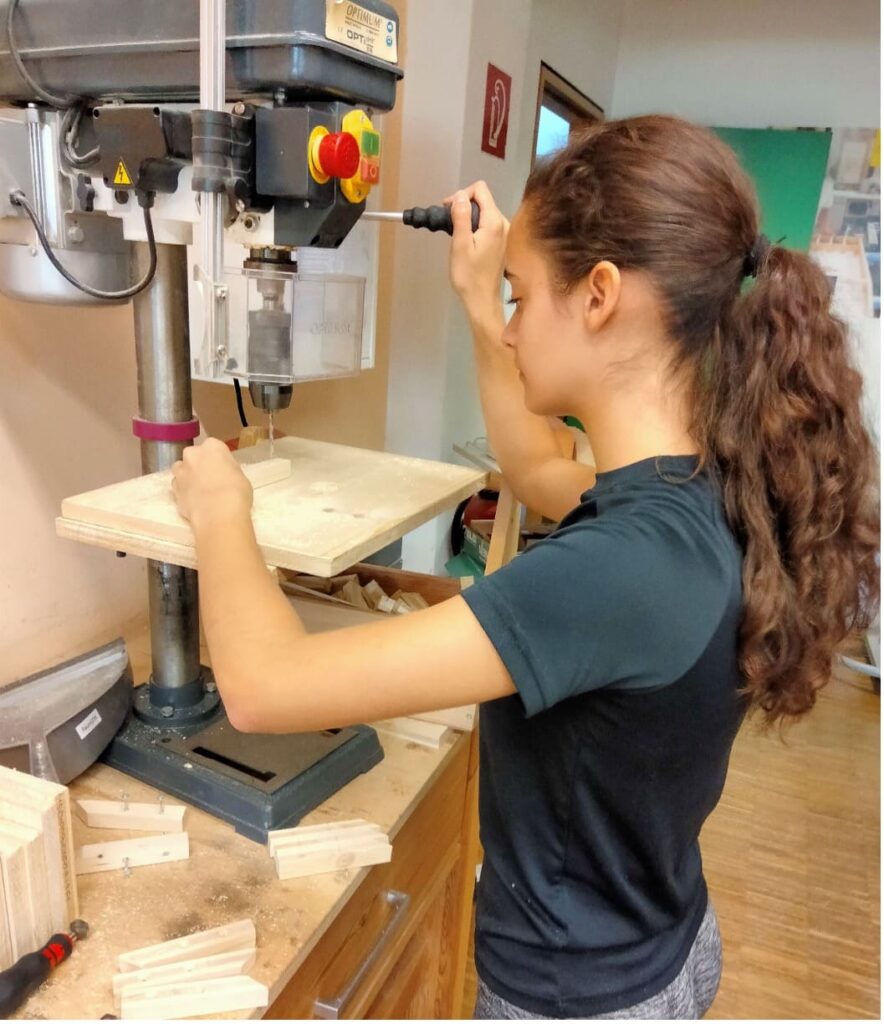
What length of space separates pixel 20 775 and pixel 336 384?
3.45ft

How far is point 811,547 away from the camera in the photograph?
2.11ft

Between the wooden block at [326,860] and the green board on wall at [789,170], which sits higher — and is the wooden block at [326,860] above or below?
below

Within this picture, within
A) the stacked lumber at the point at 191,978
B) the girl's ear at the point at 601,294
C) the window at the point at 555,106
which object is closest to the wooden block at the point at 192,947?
the stacked lumber at the point at 191,978

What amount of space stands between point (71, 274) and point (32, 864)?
0.53 m

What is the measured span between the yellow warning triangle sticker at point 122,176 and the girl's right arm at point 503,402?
321 mm

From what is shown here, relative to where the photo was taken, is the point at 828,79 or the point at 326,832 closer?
the point at 326,832

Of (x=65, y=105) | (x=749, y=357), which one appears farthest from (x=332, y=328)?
(x=749, y=357)

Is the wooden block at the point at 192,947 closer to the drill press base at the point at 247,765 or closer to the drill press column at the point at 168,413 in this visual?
the drill press base at the point at 247,765

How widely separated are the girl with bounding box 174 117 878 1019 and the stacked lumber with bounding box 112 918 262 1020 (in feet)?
0.62

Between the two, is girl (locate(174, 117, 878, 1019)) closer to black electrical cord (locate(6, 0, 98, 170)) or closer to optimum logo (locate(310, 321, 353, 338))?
optimum logo (locate(310, 321, 353, 338))

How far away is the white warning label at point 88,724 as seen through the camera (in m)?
0.80

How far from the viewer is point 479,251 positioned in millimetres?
872

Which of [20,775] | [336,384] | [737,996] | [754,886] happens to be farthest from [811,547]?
[754,886]

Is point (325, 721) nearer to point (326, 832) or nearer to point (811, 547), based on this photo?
point (326, 832)
